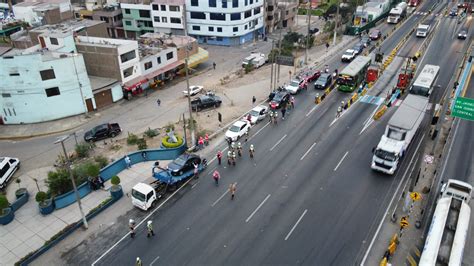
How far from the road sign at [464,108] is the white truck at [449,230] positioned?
17.5 feet

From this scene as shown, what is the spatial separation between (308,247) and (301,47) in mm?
58446

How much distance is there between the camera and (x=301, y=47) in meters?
76.0

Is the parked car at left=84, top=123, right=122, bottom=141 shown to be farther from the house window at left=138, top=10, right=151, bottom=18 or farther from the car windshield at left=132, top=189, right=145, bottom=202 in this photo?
the house window at left=138, top=10, right=151, bottom=18

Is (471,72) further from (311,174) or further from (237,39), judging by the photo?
(237,39)

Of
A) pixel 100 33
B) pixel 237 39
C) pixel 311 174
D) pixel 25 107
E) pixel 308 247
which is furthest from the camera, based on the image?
pixel 237 39

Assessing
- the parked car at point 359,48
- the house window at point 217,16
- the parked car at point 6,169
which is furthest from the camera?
the house window at point 217,16

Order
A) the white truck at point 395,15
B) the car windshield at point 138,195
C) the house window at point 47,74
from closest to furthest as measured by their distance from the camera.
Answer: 1. the car windshield at point 138,195
2. the house window at point 47,74
3. the white truck at point 395,15

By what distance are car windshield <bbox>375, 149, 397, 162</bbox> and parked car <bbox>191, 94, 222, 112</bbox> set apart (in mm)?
23365

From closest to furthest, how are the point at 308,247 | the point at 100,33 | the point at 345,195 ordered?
the point at 308,247 → the point at 345,195 → the point at 100,33

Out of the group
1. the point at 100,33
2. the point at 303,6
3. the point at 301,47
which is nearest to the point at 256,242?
the point at 100,33

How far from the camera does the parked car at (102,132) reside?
133 feet

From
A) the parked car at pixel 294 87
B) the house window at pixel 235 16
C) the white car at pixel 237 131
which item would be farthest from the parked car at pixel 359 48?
the white car at pixel 237 131

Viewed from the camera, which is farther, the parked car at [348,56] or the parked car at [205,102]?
the parked car at [348,56]

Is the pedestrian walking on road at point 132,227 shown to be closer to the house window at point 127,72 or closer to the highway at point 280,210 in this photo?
the highway at point 280,210
